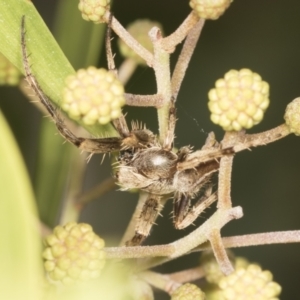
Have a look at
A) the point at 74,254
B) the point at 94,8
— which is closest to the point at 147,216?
the point at 74,254

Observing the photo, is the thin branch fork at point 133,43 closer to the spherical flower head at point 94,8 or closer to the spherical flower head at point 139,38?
the spherical flower head at point 94,8

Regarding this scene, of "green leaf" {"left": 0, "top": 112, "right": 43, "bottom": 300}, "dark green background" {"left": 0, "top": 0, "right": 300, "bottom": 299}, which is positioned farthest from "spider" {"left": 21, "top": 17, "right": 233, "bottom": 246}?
"dark green background" {"left": 0, "top": 0, "right": 300, "bottom": 299}

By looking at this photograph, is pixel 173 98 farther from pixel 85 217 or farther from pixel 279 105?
pixel 85 217

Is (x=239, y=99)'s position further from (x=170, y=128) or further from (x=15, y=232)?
(x=15, y=232)

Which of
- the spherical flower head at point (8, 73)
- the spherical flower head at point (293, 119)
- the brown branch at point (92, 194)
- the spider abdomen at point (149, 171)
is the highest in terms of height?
the spherical flower head at point (8, 73)

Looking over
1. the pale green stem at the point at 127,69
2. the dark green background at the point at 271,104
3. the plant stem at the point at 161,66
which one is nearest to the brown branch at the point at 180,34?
the plant stem at the point at 161,66

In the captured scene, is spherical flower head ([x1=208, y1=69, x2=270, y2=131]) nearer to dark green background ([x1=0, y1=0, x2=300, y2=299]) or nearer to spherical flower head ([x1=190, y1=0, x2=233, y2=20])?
spherical flower head ([x1=190, y1=0, x2=233, y2=20])
